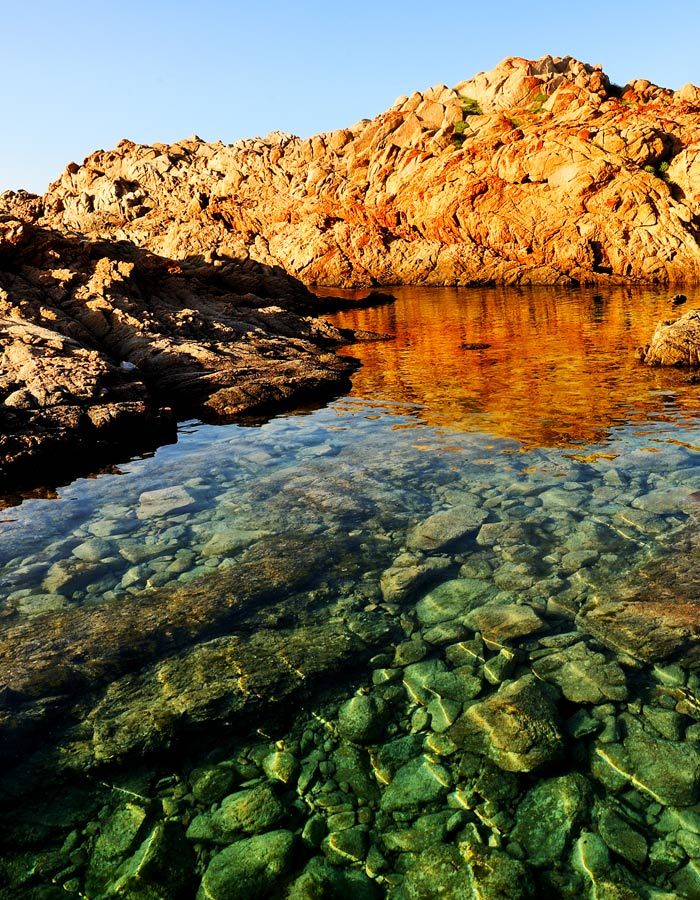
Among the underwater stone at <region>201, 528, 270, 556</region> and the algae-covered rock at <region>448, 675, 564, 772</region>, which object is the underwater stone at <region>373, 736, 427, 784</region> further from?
the underwater stone at <region>201, 528, 270, 556</region>

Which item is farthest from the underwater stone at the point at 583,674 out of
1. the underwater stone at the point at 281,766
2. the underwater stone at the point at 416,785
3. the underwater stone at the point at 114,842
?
the underwater stone at the point at 114,842

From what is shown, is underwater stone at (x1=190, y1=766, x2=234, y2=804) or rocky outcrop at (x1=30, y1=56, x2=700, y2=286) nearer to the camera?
underwater stone at (x1=190, y1=766, x2=234, y2=804)

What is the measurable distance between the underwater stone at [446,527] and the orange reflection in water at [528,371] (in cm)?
309

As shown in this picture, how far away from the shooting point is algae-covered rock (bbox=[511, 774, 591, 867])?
354 cm

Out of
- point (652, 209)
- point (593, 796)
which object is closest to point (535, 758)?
point (593, 796)

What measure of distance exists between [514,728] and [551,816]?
2.18 ft

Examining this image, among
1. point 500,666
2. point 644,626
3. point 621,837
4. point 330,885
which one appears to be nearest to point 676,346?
point 644,626

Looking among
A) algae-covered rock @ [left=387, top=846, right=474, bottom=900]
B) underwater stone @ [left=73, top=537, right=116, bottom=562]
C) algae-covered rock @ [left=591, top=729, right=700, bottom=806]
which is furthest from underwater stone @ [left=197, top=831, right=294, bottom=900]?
underwater stone @ [left=73, top=537, right=116, bottom=562]

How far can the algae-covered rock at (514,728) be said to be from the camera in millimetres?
4148

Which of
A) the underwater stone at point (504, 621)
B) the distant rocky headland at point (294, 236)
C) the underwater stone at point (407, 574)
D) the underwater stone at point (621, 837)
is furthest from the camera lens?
the distant rocky headland at point (294, 236)

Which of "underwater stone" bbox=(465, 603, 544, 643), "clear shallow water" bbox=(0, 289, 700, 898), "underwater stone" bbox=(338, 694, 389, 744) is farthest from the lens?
"underwater stone" bbox=(465, 603, 544, 643)

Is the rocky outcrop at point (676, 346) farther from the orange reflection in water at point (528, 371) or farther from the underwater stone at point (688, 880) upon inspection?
the underwater stone at point (688, 880)

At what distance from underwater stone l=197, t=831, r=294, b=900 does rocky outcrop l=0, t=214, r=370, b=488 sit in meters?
8.30

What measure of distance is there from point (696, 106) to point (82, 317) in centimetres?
7134
